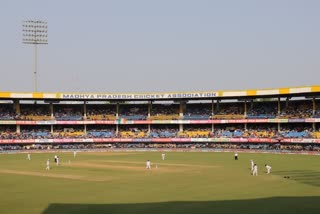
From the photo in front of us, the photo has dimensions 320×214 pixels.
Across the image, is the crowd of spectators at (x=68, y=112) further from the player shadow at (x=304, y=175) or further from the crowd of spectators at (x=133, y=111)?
the player shadow at (x=304, y=175)

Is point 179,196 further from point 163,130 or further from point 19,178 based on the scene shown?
point 163,130

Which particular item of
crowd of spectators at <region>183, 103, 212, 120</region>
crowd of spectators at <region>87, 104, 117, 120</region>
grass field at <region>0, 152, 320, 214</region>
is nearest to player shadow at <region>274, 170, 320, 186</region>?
grass field at <region>0, 152, 320, 214</region>

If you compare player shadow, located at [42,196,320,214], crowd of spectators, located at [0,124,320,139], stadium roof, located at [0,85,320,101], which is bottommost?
player shadow, located at [42,196,320,214]

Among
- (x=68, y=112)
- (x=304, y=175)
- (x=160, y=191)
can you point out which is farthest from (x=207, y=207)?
(x=68, y=112)

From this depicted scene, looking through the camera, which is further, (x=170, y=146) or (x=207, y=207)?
(x=170, y=146)

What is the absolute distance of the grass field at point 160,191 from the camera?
24.1 metres

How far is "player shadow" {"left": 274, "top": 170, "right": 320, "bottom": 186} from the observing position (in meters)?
34.6

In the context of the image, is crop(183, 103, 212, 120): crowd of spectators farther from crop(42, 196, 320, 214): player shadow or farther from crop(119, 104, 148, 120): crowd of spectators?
crop(42, 196, 320, 214): player shadow

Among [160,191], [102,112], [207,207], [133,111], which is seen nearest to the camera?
[207,207]

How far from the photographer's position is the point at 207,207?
952 inches

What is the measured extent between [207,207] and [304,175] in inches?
696

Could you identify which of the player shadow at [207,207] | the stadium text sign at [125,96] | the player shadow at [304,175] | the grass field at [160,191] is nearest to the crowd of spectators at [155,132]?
the stadium text sign at [125,96]

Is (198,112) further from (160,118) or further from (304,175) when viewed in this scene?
(304,175)

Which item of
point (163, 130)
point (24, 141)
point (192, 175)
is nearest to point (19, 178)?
point (192, 175)
